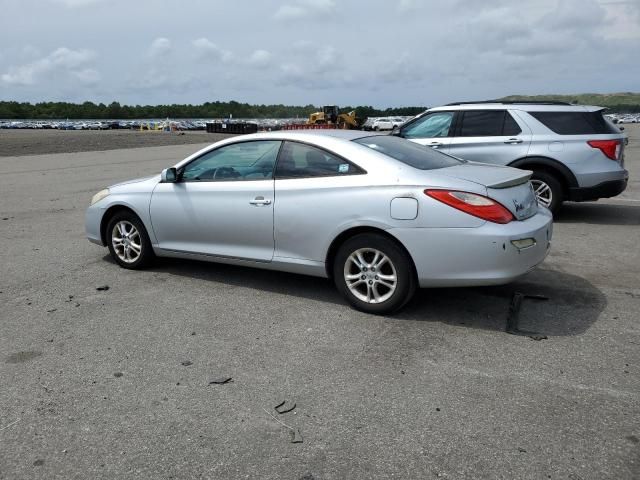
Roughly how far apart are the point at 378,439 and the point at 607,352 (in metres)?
1.99

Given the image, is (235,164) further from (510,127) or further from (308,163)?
(510,127)

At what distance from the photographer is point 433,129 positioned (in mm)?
9773

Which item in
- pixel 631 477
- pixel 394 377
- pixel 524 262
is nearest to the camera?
pixel 631 477

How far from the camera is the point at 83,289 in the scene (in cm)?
579

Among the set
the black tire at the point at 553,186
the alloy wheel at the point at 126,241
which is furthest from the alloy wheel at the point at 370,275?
the black tire at the point at 553,186

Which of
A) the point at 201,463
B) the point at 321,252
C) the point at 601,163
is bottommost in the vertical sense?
the point at 201,463

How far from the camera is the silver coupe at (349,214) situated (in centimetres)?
450

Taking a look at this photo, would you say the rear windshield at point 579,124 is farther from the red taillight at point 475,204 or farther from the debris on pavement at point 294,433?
the debris on pavement at point 294,433

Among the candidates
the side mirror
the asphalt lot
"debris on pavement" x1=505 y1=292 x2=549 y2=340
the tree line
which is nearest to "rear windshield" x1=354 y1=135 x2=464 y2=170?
the asphalt lot

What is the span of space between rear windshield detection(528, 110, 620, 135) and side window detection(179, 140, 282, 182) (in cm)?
518

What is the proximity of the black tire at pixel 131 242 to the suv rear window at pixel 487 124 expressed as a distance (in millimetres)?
5485

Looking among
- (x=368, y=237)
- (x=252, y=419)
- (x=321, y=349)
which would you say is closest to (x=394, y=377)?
(x=321, y=349)

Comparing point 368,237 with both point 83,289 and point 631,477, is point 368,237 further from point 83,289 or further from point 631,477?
point 83,289

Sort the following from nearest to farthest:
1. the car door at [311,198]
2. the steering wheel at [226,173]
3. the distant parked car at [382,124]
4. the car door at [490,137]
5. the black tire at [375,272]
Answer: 1. the black tire at [375,272]
2. the car door at [311,198]
3. the steering wheel at [226,173]
4. the car door at [490,137]
5. the distant parked car at [382,124]
